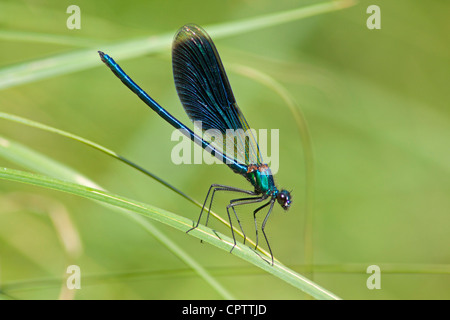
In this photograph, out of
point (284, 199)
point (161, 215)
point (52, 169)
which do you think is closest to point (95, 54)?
point (52, 169)

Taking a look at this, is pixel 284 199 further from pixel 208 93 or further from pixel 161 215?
pixel 161 215

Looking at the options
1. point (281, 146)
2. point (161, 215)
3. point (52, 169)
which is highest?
point (281, 146)

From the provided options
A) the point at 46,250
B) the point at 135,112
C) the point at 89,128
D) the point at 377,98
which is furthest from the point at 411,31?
the point at 46,250

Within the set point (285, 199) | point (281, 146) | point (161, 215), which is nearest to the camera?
point (161, 215)

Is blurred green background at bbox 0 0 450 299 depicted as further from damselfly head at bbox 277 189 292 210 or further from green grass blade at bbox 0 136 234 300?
green grass blade at bbox 0 136 234 300

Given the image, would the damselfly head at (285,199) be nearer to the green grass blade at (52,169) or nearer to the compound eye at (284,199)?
the compound eye at (284,199)
